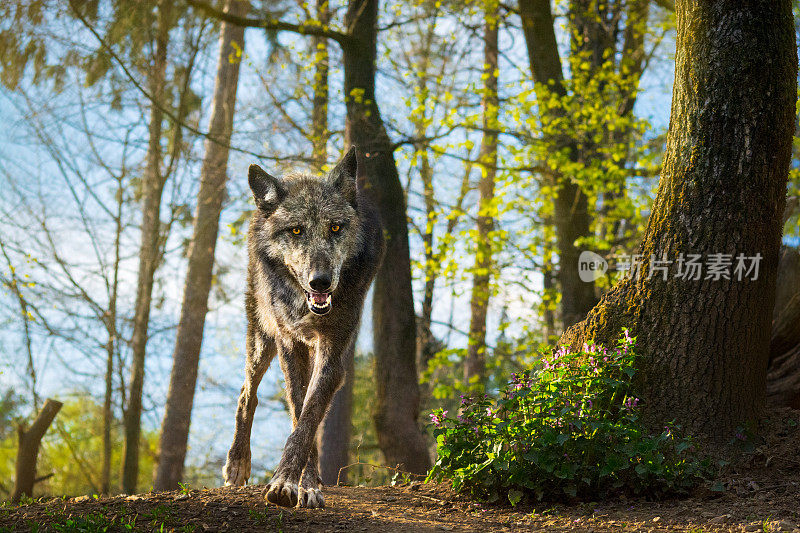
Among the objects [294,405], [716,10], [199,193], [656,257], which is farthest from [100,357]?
[716,10]

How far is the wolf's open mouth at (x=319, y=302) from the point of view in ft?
14.9

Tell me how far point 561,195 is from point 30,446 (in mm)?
8610

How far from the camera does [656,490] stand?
4.86m

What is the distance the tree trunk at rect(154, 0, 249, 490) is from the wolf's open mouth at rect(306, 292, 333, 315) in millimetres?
6351

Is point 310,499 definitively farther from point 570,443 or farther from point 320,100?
point 320,100

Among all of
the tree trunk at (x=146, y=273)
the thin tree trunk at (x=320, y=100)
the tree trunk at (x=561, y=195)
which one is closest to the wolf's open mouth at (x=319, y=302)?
the thin tree trunk at (x=320, y=100)

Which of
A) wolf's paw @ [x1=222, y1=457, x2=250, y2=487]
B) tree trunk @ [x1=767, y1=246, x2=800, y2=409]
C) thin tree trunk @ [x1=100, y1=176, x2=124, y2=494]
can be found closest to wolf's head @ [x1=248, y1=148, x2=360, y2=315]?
wolf's paw @ [x1=222, y1=457, x2=250, y2=487]

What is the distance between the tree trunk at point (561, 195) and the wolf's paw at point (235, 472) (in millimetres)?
6420

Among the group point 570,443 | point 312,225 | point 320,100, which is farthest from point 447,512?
point 320,100

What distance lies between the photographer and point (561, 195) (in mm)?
11219

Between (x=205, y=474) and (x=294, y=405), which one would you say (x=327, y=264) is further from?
(x=205, y=474)

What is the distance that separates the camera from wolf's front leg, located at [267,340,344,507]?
13.8 feet

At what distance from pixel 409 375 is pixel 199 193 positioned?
210 inches

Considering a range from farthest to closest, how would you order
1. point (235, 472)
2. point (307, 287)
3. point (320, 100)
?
1. point (320, 100)
2. point (235, 472)
3. point (307, 287)
